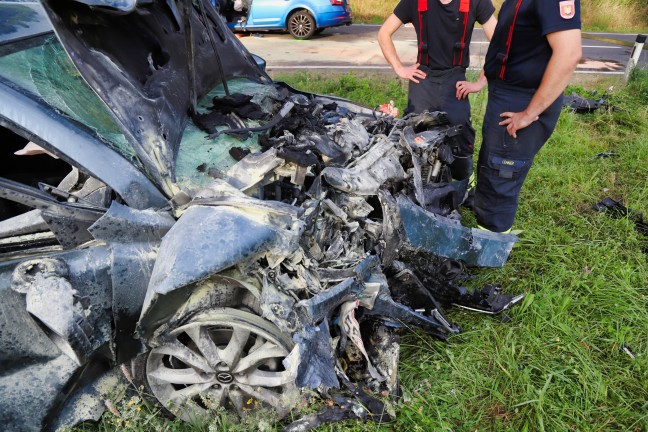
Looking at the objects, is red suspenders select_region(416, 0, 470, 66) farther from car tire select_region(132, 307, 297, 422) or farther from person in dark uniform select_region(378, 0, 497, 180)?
car tire select_region(132, 307, 297, 422)

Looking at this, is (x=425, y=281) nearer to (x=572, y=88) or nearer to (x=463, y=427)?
(x=463, y=427)

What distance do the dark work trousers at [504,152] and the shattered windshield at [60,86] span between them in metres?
2.07

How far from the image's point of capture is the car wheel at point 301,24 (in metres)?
10.8

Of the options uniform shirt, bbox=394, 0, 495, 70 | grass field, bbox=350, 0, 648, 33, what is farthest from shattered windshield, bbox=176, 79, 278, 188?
grass field, bbox=350, 0, 648, 33

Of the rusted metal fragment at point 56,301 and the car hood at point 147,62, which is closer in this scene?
the rusted metal fragment at point 56,301

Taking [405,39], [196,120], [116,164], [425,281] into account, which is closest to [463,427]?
[425,281]

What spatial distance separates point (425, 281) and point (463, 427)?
2.47 ft

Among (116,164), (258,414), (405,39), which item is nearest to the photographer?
(116,164)

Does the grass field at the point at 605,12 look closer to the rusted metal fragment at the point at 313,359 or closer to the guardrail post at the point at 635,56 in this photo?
the guardrail post at the point at 635,56

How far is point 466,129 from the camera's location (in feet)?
11.7

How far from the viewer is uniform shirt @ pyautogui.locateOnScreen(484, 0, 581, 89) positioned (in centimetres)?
226

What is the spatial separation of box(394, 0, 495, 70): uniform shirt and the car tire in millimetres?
2694

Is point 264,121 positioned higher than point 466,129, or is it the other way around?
point 264,121

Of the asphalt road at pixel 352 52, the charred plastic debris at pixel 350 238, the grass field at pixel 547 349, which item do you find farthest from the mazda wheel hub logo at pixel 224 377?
the asphalt road at pixel 352 52
